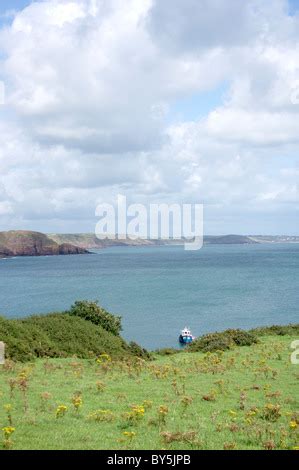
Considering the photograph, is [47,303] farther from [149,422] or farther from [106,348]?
[149,422]

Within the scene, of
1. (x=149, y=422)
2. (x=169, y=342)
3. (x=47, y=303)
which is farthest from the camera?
(x=47, y=303)

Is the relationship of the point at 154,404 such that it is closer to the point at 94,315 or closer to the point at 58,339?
the point at 58,339

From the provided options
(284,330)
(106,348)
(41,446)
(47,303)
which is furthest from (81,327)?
(47,303)

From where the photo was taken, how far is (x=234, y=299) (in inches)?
3248

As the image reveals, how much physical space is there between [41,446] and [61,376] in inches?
335

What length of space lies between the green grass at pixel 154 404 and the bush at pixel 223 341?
22.8 ft

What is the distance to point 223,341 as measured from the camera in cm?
3044

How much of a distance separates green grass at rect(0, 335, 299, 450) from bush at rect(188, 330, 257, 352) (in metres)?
6.94

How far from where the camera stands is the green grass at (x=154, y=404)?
10.7 meters

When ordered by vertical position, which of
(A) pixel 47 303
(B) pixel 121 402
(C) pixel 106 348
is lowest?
(A) pixel 47 303

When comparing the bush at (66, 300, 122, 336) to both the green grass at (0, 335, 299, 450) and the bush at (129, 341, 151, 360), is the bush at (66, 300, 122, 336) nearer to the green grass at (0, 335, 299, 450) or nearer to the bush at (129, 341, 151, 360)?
the bush at (129, 341, 151, 360)

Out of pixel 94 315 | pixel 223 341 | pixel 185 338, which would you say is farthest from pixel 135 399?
pixel 185 338

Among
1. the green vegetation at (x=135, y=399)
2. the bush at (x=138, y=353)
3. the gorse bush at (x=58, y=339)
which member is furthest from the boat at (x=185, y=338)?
the green vegetation at (x=135, y=399)
